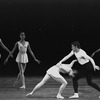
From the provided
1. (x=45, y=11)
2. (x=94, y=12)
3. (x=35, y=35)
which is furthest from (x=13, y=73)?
(x=94, y=12)

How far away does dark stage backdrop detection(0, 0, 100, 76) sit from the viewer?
15.4 meters

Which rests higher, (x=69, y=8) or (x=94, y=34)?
(x=69, y=8)

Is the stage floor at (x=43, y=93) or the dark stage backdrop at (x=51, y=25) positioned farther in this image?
the dark stage backdrop at (x=51, y=25)

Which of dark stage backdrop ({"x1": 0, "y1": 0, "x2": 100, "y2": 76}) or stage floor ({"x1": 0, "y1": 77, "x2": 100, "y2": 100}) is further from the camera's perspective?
A: dark stage backdrop ({"x1": 0, "y1": 0, "x2": 100, "y2": 76})

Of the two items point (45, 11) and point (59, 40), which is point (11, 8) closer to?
point (45, 11)

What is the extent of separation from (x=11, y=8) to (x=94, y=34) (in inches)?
141

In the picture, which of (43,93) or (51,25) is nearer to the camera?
(43,93)

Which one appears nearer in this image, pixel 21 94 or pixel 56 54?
pixel 21 94

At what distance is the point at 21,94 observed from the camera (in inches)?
367

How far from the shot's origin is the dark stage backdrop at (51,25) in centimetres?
1535

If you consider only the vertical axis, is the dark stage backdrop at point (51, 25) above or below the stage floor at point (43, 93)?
above

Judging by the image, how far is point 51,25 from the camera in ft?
51.6

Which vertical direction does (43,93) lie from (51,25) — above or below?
below

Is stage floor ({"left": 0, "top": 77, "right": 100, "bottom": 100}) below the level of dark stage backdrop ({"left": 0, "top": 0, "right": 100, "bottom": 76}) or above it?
below
